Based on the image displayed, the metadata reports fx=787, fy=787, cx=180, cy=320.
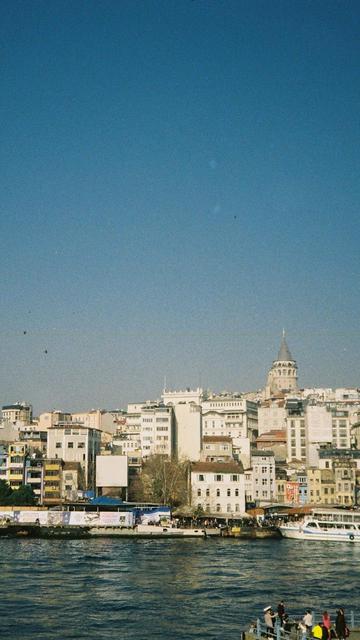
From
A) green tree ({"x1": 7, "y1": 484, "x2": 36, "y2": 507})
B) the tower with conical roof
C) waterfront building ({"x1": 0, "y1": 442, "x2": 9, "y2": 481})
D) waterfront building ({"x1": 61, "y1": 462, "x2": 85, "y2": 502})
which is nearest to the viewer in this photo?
green tree ({"x1": 7, "y1": 484, "x2": 36, "y2": 507})

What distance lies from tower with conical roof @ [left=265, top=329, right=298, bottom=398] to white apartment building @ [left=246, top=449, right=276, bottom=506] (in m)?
80.0

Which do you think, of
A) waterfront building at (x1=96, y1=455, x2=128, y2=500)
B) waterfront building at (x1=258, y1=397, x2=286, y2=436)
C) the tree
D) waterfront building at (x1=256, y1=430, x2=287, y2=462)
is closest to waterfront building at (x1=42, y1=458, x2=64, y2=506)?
waterfront building at (x1=96, y1=455, x2=128, y2=500)

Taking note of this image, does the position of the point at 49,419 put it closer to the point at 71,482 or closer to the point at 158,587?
the point at 71,482

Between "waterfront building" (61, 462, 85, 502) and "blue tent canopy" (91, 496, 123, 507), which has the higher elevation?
"waterfront building" (61, 462, 85, 502)

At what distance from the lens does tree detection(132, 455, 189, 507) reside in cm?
8056

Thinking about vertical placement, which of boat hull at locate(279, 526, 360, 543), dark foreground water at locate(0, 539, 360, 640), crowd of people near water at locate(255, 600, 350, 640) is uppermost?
crowd of people near water at locate(255, 600, 350, 640)

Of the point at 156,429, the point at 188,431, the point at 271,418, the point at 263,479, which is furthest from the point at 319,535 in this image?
the point at 271,418

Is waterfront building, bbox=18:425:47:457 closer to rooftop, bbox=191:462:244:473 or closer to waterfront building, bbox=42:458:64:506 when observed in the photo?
waterfront building, bbox=42:458:64:506

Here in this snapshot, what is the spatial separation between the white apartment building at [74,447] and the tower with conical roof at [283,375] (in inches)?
3395

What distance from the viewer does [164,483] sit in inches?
3167

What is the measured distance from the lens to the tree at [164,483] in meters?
80.6

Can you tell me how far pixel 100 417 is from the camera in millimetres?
135750

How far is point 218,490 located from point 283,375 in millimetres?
99460

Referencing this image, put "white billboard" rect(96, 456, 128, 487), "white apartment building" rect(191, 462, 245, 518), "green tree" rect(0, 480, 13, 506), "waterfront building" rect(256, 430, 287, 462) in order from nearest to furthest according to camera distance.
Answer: "green tree" rect(0, 480, 13, 506)
"white apartment building" rect(191, 462, 245, 518)
"white billboard" rect(96, 456, 128, 487)
"waterfront building" rect(256, 430, 287, 462)
